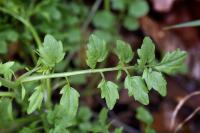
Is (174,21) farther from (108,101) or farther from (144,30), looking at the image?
(108,101)

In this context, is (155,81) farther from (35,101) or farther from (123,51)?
(35,101)

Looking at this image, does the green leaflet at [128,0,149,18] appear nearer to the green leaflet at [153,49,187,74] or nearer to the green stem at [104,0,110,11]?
the green stem at [104,0,110,11]

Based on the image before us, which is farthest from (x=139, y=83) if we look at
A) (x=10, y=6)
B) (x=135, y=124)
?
(x=135, y=124)

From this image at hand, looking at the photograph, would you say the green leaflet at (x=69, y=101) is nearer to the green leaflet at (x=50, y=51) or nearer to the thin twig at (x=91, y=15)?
the green leaflet at (x=50, y=51)

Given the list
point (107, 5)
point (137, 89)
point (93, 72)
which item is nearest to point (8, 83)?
point (93, 72)

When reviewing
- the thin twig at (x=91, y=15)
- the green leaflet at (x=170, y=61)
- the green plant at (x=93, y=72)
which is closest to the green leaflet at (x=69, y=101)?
the green plant at (x=93, y=72)

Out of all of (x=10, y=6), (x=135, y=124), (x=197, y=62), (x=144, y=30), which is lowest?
(x=135, y=124)

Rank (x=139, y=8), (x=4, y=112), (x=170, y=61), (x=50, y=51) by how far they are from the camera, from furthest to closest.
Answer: (x=139, y=8), (x=4, y=112), (x=170, y=61), (x=50, y=51)
